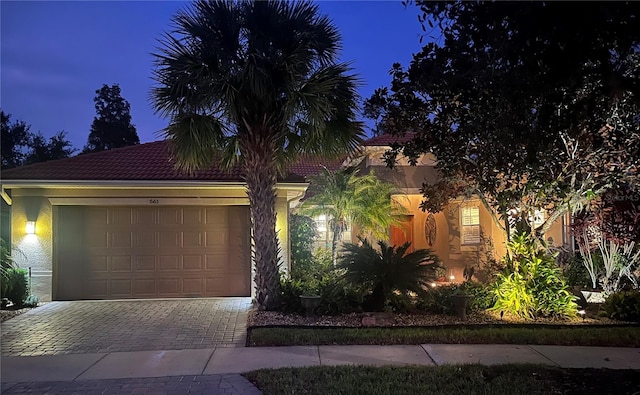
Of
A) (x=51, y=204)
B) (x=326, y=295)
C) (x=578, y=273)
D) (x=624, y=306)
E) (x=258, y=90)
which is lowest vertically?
(x=624, y=306)

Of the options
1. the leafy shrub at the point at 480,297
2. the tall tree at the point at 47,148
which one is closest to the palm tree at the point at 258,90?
the leafy shrub at the point at 480,297

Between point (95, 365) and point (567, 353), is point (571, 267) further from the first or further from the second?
point (95, 365)

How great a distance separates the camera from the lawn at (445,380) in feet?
18.0

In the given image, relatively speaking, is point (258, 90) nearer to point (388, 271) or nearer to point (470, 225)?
point (388, 271)

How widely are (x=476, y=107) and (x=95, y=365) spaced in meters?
6.28

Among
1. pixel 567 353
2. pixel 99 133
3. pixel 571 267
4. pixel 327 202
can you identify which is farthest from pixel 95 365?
pixel 99 133

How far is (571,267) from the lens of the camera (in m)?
11.7

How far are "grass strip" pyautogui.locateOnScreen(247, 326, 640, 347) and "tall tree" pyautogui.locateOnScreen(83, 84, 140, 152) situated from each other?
3087 cm

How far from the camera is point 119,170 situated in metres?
12.0

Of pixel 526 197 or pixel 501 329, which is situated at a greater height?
pixel 526 197

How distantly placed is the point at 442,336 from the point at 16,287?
883 centimetres

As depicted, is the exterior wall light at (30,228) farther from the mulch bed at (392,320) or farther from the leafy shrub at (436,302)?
the leafy shrub at (436,302)

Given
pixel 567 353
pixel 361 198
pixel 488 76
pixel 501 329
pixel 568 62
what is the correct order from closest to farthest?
1. pixel 568 62
2. pixel 488 76
3. pixel 567 353
4. pixel 501 329
5. pixel 361 198

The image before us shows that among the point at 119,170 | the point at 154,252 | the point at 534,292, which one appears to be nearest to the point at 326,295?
the point at 534,292
